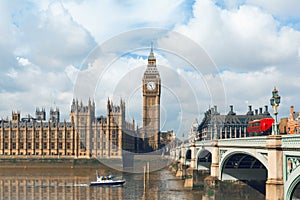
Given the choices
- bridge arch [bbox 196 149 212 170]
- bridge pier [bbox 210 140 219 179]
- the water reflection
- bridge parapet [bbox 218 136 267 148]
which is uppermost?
bridge parapet [bbox 218 136 267 148]

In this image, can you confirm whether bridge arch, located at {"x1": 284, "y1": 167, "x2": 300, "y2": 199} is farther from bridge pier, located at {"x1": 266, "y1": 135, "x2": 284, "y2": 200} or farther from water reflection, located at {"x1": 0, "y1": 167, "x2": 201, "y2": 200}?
water reflection, located at {"x1": 0, "y1": 167, "x2": 201, "y2": 200}

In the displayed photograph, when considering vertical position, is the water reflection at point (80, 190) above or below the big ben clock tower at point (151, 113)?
A: below

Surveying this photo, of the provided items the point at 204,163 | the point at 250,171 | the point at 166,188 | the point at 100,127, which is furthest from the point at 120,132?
the point at 250,171

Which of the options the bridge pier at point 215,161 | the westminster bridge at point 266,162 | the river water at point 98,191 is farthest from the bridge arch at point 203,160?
the bridge pier at point 215,161

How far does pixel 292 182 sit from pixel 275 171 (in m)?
2.30

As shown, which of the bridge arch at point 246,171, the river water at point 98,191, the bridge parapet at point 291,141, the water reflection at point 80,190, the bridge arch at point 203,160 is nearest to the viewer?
the bridge parapet at point 291,141

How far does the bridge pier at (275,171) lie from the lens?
30.1m

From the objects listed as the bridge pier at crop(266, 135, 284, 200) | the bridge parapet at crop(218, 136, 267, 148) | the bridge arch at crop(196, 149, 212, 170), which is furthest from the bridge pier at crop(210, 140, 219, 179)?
the bridge pier at crop(266, 135, 284, 200)

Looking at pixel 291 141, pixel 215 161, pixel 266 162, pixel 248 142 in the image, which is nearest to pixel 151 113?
pixel 215 161

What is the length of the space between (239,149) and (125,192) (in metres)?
26.1

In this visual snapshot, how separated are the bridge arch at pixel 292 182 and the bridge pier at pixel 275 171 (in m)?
0.81

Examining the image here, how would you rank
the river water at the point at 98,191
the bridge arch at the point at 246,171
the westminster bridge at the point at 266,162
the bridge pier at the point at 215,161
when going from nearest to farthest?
the westminster bridge at the point at 266,162
the river water at the point at 98,191
the bridge pier at the point at 215,161
the bridge arch at the point at 246,171

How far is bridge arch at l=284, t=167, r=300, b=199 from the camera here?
27.1 metres

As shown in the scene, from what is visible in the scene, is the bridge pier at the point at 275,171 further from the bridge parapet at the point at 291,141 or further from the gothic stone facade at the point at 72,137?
the gothic stone facade at the point at 72,137
